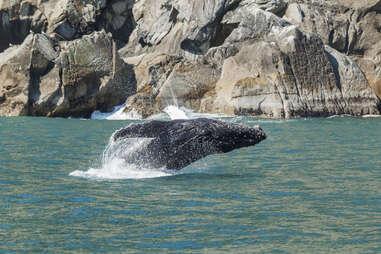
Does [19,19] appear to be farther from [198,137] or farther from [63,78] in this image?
[198,137]

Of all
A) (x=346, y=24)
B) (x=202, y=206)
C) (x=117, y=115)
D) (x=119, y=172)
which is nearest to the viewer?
(x=202, y=206)

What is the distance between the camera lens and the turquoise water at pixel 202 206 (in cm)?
820

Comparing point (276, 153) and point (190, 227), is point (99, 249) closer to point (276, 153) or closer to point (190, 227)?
point (190, 227)

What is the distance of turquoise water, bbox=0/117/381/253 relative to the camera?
8203 millimetres

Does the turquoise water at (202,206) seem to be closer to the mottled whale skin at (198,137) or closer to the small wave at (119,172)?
the small wave at (119,172)

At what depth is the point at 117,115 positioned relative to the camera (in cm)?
4194

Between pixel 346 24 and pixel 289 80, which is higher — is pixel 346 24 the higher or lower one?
the higher one

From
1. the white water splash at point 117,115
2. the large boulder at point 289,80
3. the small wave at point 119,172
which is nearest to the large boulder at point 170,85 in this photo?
the white water splash at point 117,115

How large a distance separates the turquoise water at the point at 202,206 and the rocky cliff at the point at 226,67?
69.7 feet

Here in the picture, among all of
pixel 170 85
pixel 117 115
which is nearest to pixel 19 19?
pixel 117 115

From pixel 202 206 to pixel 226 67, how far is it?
31.2m

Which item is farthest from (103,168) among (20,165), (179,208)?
(179,208)

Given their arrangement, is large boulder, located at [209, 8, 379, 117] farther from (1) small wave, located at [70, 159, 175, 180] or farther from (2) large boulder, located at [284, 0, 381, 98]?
(1) small wave, located at [70, 159, 175, 180]

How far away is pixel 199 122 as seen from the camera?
44.1 feet
